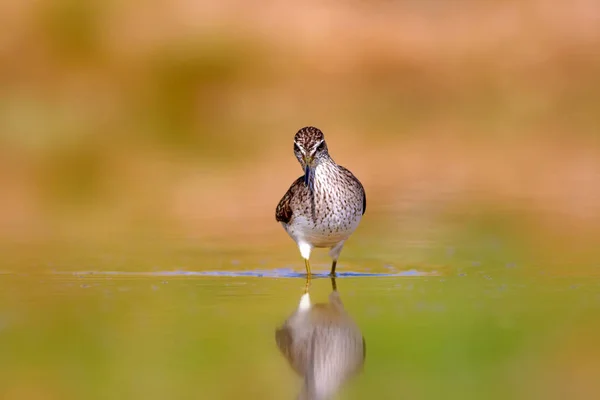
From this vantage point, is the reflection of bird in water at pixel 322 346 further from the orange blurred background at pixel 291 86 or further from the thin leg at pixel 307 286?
the orange blurred background at pixel 291 86

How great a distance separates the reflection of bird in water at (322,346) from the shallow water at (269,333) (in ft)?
0.36

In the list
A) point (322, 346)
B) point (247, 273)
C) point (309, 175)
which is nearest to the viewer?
point (322, 346)

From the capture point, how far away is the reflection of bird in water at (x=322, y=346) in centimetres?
996

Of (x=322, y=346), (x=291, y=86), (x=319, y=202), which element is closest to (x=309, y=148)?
(x=319, y=202)

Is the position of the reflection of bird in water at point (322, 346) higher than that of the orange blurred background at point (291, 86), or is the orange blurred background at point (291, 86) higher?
the orange blurred background at point (291, 86)

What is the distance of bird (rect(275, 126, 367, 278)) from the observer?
15.1 metres

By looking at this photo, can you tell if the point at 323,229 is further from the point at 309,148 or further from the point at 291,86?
the point at 291,86

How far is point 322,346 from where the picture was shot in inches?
442

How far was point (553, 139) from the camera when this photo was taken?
1160 inches

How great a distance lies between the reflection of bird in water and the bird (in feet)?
6.23

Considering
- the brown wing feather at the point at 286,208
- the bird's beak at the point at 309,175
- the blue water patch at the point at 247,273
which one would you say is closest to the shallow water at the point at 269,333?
the blue water patch at the point at 247,273

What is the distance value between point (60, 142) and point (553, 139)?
34.7 ft

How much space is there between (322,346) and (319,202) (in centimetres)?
406


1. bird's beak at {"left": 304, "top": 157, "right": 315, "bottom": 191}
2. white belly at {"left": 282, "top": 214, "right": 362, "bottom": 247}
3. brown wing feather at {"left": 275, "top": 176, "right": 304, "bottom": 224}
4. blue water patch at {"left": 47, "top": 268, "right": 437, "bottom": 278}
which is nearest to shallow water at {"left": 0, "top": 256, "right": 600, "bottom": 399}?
blue water patch at {"left": 47, "top": 268, "right": 437, "bottom": 278}
